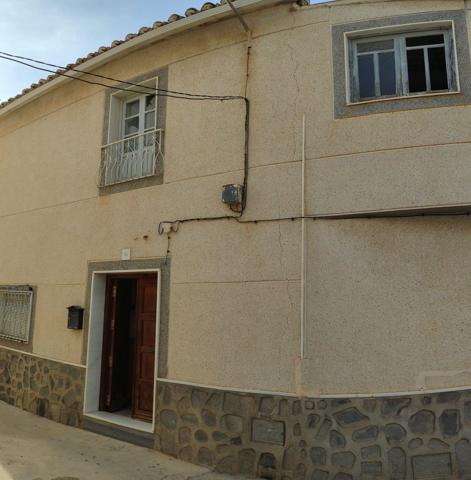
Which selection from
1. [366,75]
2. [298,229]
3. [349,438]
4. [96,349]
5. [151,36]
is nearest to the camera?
[349,438]

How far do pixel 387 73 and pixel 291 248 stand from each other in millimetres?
2513

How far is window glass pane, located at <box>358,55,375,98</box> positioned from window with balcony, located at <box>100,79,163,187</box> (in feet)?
9.72

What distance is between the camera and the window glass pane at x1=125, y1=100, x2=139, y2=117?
24.3 feet

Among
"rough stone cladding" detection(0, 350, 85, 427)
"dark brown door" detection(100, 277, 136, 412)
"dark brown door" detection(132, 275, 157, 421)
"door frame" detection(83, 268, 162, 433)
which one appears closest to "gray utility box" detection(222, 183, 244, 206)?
"door frame" detection(83, 268, 162, 433)

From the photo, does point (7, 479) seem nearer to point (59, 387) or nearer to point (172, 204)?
point (59, 387)

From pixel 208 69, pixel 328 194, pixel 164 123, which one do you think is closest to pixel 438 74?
pixel 328 194

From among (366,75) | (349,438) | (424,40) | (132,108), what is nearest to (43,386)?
(132,108)

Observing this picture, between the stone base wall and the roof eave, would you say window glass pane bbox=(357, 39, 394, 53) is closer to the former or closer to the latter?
the roof eave

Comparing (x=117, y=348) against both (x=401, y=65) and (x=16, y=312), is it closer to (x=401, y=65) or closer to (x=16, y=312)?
(x=16, y=312)

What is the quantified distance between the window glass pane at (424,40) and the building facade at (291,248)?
15 mm

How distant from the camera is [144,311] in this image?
6.74 meters

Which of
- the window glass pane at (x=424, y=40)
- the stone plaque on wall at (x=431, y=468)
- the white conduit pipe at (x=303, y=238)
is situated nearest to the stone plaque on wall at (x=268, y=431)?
the white conduit pipe at (x=303, y=238)

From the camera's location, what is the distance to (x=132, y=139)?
7.13 meters

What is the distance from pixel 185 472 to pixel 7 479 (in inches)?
78.1
